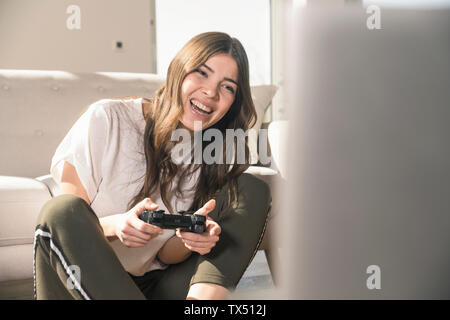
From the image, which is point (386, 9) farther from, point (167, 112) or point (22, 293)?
point (22, 293)

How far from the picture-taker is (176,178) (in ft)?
2.77

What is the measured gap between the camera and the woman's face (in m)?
0.83

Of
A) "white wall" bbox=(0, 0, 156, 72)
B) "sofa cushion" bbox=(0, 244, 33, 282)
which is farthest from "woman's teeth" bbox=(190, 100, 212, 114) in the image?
"white wall" bbox=(0, 0, 156, 72)

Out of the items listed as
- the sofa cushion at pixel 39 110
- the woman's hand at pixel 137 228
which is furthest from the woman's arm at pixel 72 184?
the sofa cushion at pixel 39 110

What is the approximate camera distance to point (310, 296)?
0.87 ft

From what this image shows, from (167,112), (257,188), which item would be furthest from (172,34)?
(257,188)

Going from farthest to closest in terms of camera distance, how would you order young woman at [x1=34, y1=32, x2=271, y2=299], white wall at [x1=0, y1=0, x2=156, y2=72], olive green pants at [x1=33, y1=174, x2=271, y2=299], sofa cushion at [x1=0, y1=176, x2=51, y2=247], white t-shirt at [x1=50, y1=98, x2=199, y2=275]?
white wall at [x1=0, y1=0, x2=156, y2=72] < sofa cushion at [x1=0, y1=176, x2=51, y2=247] < white t-shirt at [x1=50, y1=98, x2=199, y2=275] < young woman at [x1=34, y1=32, x2=271, y2=299] < olive green pants at [x1=33, y1=174, x2=271, y2=299]

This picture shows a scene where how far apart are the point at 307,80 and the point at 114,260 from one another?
0.42 m

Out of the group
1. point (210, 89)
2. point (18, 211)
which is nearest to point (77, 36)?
point (18, 211)

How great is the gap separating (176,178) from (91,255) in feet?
1.02

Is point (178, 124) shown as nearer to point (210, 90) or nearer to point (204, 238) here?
point (210, 90)

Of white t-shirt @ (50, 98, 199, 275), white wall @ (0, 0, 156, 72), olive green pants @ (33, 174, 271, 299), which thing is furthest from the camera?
white wall @ (0, 0, 156, 72)

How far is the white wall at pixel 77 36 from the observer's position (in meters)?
2.19

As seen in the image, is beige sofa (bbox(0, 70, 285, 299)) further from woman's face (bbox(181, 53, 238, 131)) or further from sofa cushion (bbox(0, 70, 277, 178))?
woman's face (bbox(181, 53, 238, 131))
